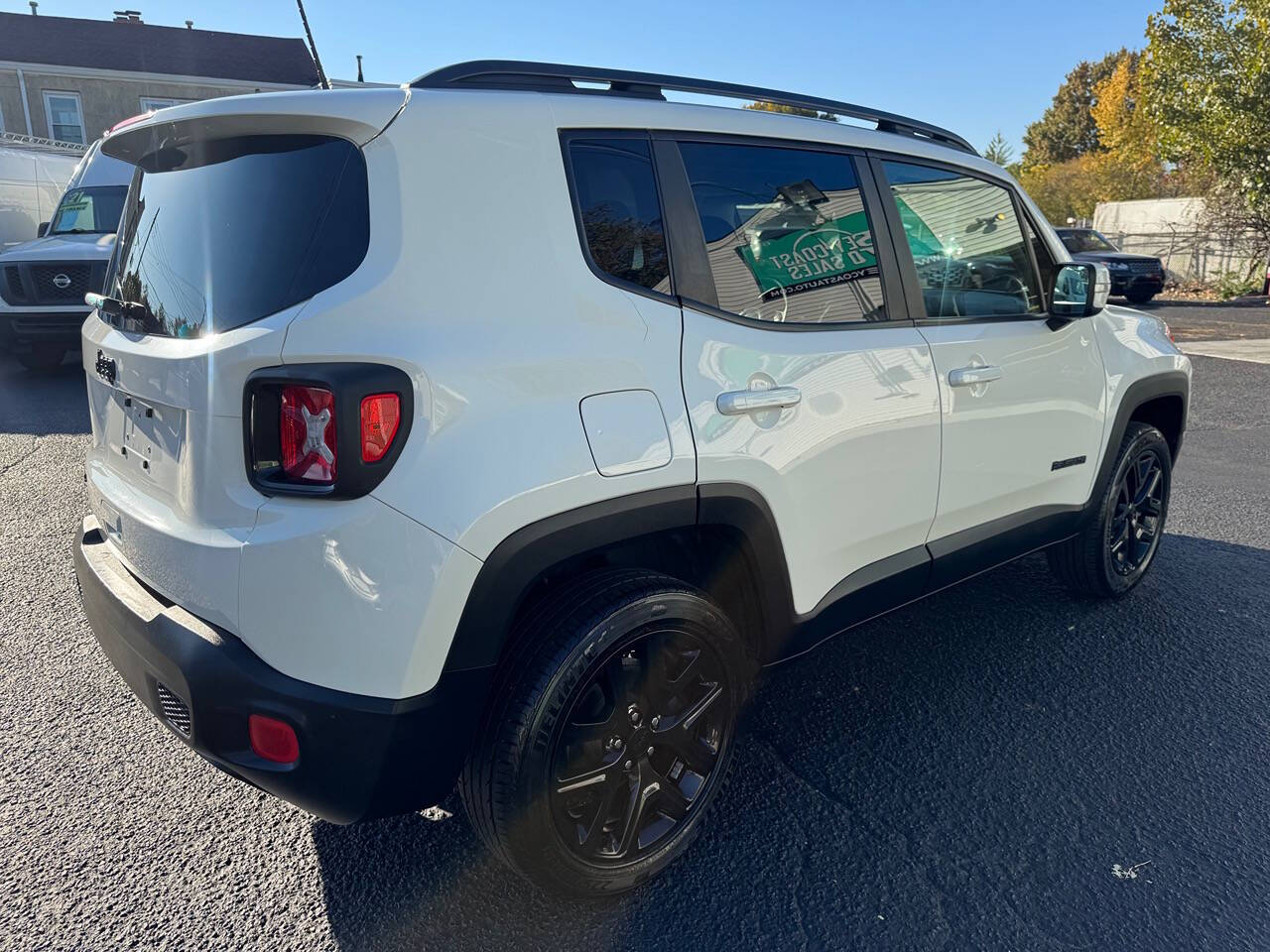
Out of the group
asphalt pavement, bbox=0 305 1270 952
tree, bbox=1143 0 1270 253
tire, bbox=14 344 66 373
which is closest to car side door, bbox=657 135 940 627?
asphalt pavement, bbox=0 305 1270 952

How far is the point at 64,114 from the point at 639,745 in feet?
118

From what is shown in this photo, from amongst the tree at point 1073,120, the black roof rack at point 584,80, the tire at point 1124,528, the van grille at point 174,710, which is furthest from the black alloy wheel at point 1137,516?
the tree at point 1073,120

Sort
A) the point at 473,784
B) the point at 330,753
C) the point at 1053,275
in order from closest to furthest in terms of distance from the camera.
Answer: the point at 330,753 → the point at 473,784 → the point at 1053,275

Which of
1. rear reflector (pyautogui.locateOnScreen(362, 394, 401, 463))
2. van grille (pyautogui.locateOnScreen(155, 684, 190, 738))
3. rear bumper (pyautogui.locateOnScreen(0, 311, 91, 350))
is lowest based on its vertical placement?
van grille (pyautogui.locateOnScreen(155, 684, 190, 738))

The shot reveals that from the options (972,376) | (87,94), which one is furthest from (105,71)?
(972,376)

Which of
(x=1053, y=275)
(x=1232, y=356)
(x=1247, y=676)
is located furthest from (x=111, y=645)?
(x=1232, y=356)

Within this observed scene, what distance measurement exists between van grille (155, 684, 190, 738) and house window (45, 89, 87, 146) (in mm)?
34749

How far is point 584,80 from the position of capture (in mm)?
2232

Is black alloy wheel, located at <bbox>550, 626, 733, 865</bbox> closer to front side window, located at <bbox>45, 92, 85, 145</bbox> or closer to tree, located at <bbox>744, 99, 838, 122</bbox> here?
tree, located at <bbox>744, 99, 838, 122</bbox>

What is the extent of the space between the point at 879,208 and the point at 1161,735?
6.29 feet

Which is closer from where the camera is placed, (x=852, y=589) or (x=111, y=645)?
(x=111, y=645)

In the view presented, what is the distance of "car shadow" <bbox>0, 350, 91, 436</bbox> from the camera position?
7293 millimetres

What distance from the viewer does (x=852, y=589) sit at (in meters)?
2.70

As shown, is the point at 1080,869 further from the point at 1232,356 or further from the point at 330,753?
the point at 1232,356
